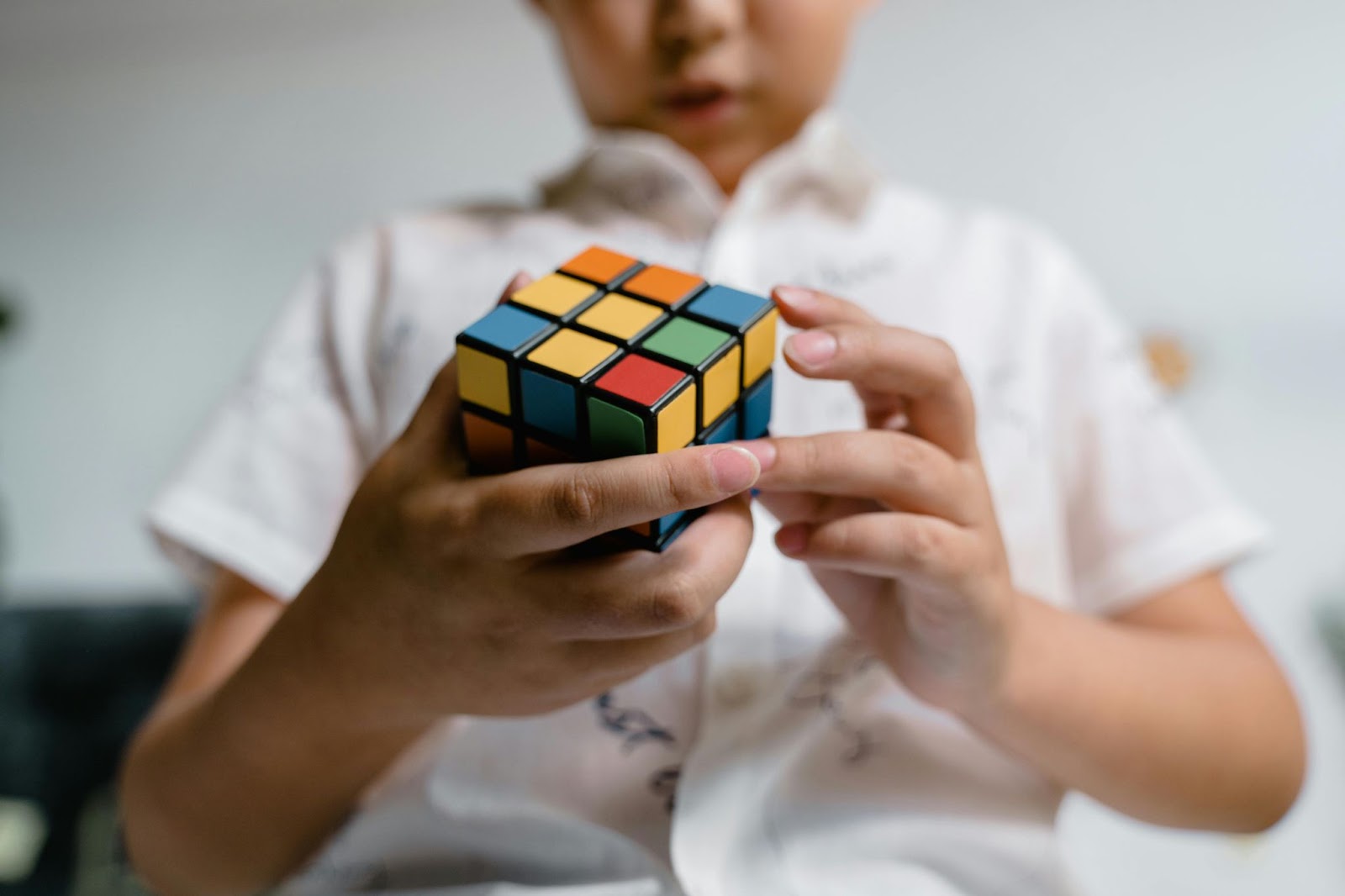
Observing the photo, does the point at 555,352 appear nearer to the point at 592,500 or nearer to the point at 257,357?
the point at 592,500

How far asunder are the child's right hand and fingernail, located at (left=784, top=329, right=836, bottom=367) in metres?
0.06

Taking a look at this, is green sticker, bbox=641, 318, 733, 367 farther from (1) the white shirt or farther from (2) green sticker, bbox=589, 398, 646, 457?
(1) the white shirt

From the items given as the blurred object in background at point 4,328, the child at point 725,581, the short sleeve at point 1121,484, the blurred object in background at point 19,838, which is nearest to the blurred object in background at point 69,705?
the blurred object in background at point 19,838

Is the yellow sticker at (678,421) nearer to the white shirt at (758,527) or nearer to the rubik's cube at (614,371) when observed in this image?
the rubik's cube at (614,371)

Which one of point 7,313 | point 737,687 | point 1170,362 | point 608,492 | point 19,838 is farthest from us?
point 7,313

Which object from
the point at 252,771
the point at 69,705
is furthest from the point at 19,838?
the point at 252,771

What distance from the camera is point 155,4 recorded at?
4.38ft

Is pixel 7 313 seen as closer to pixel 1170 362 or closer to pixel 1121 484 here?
pixel 1121 484

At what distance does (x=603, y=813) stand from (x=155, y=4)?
1.33m

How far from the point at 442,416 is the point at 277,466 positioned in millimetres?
234

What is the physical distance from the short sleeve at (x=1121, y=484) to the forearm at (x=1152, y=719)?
0.14ft

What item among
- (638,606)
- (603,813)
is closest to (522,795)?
(603,813)

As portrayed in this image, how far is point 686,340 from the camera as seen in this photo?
1.23 ft

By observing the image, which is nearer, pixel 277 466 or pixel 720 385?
pixel 720 385
